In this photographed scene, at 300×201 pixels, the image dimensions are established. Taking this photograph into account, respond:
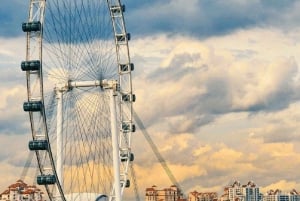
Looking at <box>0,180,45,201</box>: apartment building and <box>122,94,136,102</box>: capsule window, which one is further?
<box>0,180,45,201</box>: apartment building

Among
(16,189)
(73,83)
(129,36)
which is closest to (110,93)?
(73,83)

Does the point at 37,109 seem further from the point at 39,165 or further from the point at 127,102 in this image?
the point at 127,102

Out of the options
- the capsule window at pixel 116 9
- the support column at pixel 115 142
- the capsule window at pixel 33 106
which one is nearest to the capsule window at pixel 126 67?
the capsule window at pixel 116 9

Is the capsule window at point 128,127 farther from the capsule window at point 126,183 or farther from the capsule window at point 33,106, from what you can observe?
the capsule window at point 33,106

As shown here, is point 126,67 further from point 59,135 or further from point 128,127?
point 59,135

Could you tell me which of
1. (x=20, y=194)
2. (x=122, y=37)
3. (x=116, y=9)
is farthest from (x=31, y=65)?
(x=20, y=194)

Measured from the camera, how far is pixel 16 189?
164125mm

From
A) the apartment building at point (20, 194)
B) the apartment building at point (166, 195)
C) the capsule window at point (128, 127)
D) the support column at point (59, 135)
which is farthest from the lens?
the apartment building at point (166, 195)

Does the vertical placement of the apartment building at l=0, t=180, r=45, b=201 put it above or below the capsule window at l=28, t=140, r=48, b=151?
above

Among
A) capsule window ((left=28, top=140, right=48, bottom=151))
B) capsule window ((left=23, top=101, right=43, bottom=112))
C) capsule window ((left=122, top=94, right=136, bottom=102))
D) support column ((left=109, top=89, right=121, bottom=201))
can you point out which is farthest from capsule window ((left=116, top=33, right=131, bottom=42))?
capsule window ((left=28, top=140, right=48, bottom=151))

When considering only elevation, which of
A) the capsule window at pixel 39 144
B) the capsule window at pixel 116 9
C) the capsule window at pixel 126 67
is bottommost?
the capsule window at pixel 39 144

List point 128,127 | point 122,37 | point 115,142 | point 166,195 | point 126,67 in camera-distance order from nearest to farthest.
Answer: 1. point 115,142
2. point 122,37
3. point 126,67
4. point 128,127
5. point 166,195

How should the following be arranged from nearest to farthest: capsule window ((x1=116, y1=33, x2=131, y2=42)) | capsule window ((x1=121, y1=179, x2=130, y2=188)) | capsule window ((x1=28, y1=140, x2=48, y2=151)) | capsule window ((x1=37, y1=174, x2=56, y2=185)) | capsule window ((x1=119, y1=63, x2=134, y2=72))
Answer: capsule window ((x1=28, y1=140, x2=48, y2=151)) → capsule window ((x1=37, y1=174, x2=56, y2=185)) → capsule window ((x1=121, y1=179, x2=130, y2=188)) → capsule window ((x1=116, y1=33, x2=131, y2=42)) → capsule window ((x1=119, y1=63, x2=134, y2=72))

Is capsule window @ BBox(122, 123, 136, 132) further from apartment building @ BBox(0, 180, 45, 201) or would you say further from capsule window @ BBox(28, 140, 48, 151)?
apartment building @ BBox(0, 180, 45, 201)
